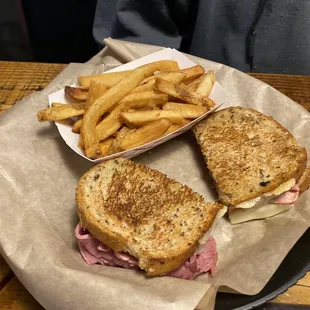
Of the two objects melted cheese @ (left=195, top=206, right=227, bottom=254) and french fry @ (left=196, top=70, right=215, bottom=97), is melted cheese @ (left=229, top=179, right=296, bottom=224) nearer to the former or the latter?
melted cheese @ (left=195, top=206, right=227, bottom=254)

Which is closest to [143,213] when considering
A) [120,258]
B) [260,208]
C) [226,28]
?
[120,258]

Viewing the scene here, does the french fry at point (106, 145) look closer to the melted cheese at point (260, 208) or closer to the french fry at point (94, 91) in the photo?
the french fry at point (94, 91)

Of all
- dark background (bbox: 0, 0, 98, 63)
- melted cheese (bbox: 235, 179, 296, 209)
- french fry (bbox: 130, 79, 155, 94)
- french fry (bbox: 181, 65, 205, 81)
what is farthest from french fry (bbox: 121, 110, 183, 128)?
dark background (bbox: 0, 0, 98, 63)

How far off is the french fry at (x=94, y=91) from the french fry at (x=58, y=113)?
46 millimetres

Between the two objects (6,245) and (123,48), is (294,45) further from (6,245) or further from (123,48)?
(6,245)

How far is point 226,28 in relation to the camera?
2.37m

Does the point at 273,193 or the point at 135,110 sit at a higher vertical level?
the point at 135,110

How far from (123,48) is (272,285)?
3.64ft

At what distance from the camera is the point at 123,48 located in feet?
6.88

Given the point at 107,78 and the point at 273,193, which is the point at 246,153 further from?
the point at 107,78

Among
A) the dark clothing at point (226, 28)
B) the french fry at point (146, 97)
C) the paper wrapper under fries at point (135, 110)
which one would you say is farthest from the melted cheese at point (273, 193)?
the dark clothing at point (226, 28)

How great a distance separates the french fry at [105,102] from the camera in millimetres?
1610

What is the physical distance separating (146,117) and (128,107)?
0.29 feet

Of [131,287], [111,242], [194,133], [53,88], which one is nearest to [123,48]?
[53,88]
